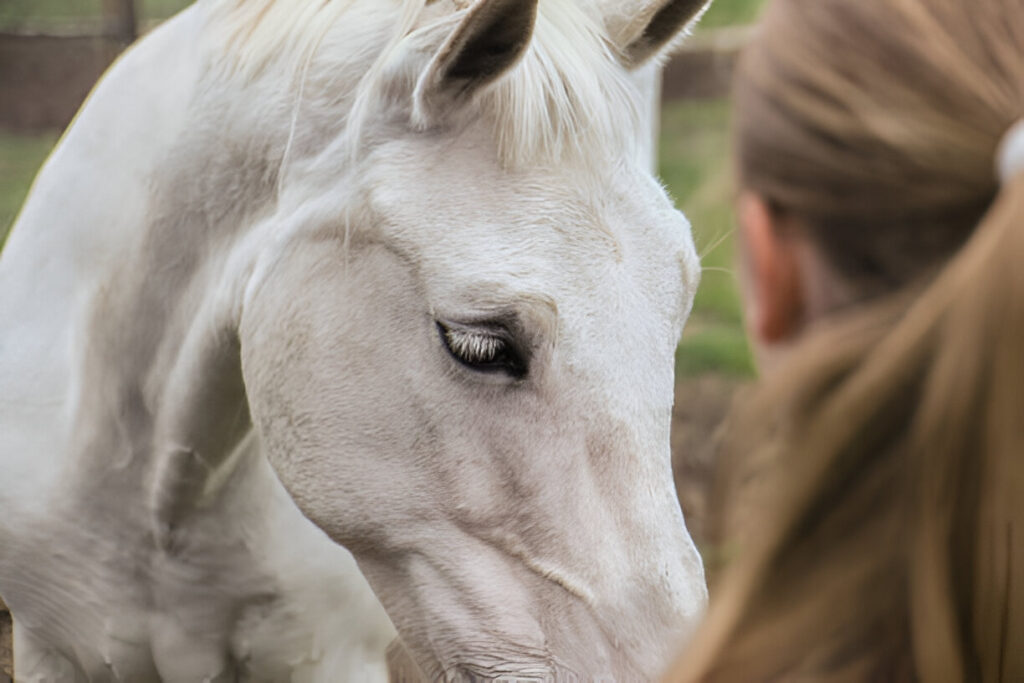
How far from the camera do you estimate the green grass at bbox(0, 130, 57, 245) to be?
13.7 ft

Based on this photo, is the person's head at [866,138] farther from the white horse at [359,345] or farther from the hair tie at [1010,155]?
the white horse at [359,345]

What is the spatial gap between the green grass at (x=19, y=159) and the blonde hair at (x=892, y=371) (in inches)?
156

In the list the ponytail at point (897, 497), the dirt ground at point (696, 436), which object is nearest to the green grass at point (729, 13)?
the dirt ground at point (696, 436)

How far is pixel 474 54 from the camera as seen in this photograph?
1.27 m

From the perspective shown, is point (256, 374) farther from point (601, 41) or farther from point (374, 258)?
point (601, 41)

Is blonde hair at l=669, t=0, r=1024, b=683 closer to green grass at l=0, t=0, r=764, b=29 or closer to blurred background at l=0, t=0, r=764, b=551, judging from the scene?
blurred background at l=0, t=0, r=764, b=551

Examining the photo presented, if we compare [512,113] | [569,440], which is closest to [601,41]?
[512,113]

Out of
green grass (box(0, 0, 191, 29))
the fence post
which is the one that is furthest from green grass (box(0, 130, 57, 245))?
the fence post

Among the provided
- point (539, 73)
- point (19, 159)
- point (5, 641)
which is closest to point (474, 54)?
point (539, 73)

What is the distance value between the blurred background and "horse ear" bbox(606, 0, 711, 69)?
5.23 ft

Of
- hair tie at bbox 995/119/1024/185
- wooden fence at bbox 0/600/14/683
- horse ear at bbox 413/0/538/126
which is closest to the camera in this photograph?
hair tie at bbox 995/119/1024/185

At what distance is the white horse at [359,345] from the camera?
123 centimetres

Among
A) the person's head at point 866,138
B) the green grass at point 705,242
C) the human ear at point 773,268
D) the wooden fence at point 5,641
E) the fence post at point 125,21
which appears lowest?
the green grass at point 705,242

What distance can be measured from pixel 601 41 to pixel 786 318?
682mm
